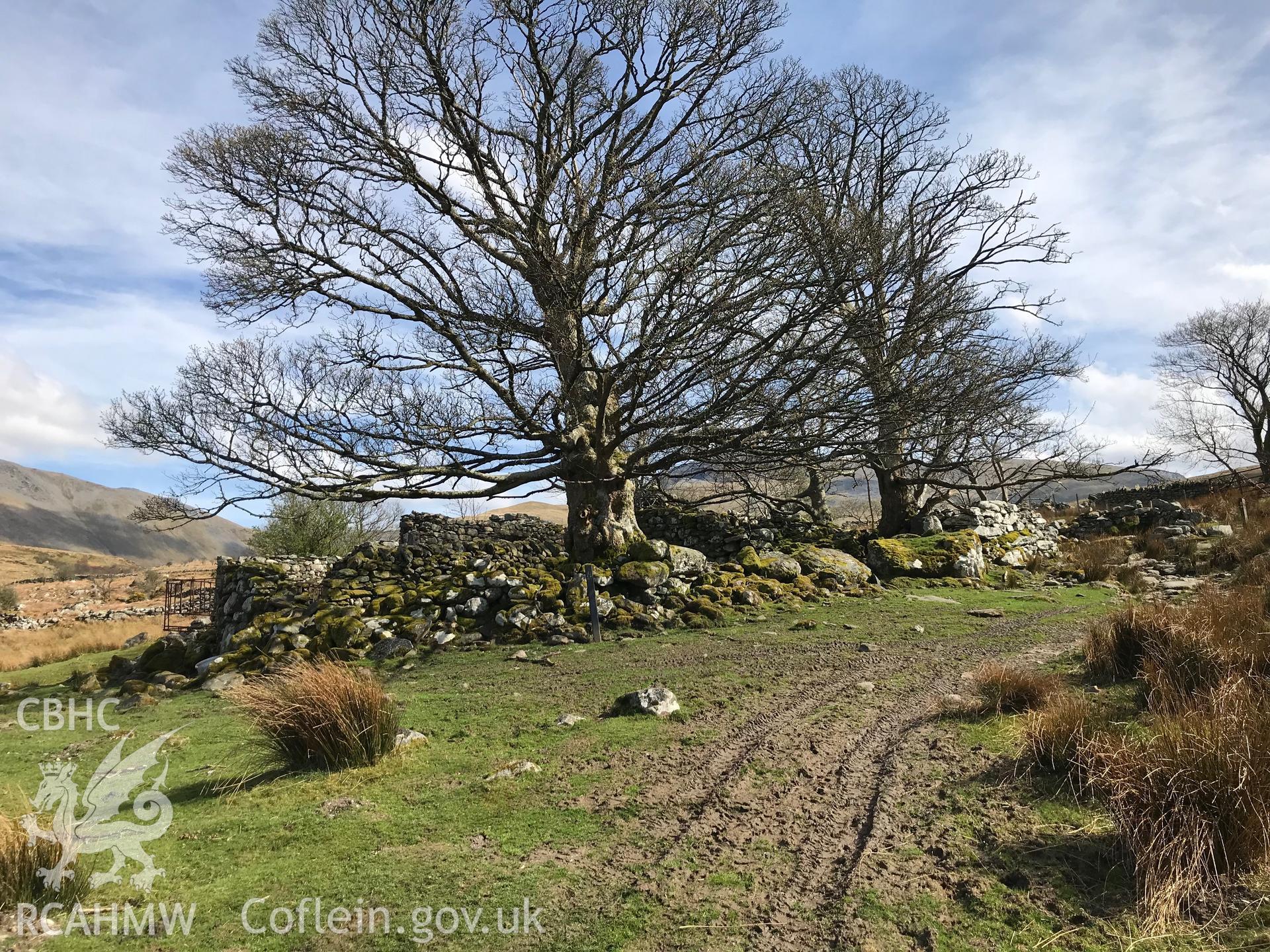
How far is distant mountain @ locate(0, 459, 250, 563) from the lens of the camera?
108250 mm

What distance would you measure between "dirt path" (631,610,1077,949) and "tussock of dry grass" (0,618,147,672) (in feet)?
55.1

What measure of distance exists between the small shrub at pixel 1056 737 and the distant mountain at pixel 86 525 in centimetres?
10702

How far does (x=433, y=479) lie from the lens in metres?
11.1

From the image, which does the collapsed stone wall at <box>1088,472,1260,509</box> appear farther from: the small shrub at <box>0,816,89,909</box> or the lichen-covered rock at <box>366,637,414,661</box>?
the small shrub at <box>0,816,89,909</box>

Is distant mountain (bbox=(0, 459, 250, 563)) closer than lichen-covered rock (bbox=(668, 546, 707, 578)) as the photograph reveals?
No

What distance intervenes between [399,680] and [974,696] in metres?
6.22

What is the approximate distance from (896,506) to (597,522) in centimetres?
887

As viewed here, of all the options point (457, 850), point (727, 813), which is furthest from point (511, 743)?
point (727, 813)

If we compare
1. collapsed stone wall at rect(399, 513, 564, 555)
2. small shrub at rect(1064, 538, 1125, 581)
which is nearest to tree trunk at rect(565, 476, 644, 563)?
collapsed stone wall at rect(399, 513, 564, 555)

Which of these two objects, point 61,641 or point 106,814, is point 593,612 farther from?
point 61,641

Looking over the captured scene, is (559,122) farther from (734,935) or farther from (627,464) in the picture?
(734,935)

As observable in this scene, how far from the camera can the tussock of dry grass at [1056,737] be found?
154 inches

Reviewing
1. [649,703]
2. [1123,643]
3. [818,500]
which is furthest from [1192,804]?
[818,500]

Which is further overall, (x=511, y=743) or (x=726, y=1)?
(x=726, y=1)
